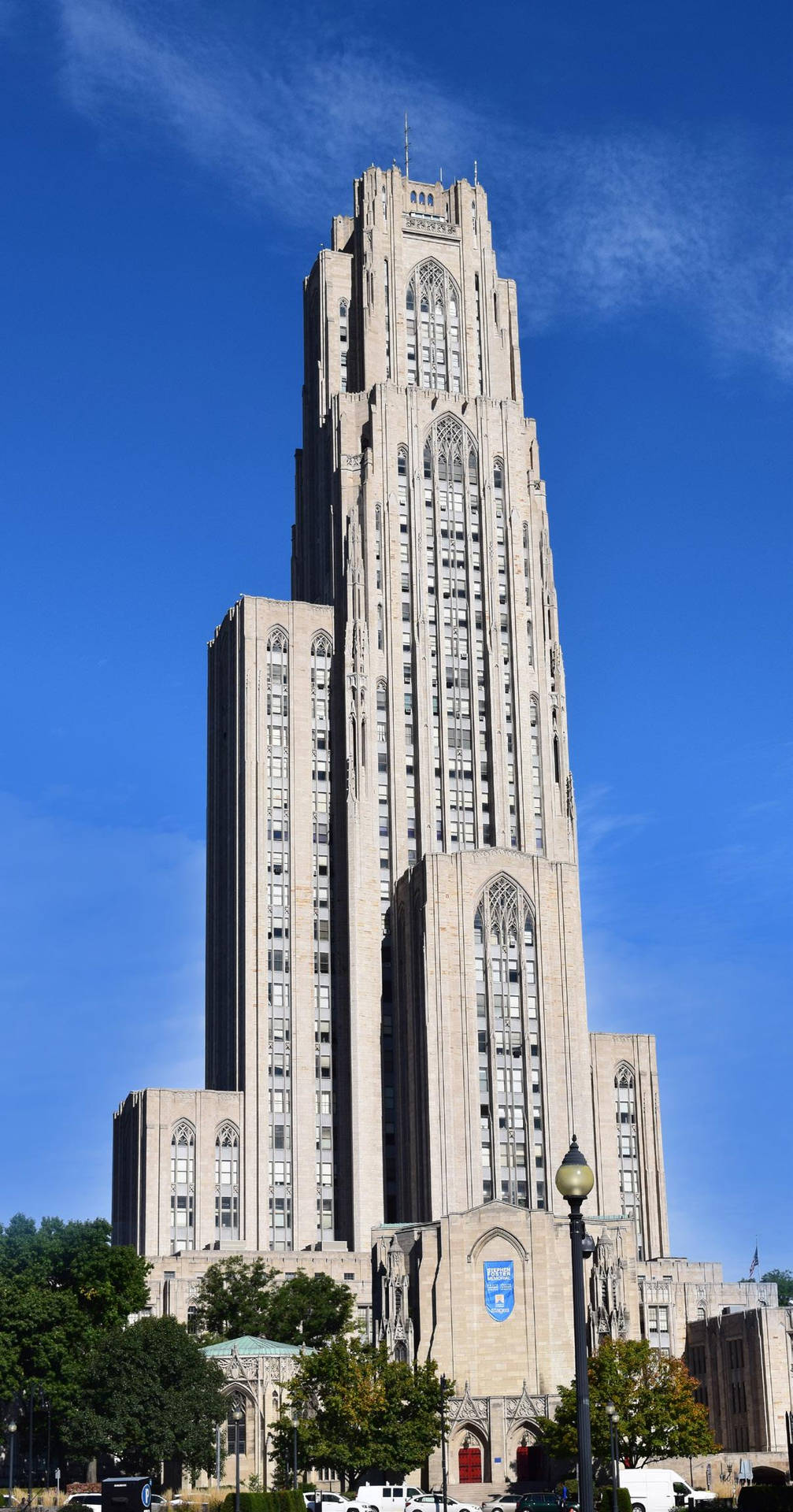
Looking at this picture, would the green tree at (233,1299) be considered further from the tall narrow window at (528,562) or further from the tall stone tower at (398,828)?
the tall narrow window at (528,562)

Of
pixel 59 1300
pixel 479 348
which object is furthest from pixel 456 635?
pixel 59 1300

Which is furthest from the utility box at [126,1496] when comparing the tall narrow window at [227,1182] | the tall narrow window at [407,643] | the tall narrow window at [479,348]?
the tall narrow window at [479,348]

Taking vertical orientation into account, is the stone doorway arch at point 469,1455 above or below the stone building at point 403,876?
below

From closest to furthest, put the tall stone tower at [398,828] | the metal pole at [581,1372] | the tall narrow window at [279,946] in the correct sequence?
the metal pole at [581,1372] → the tall stone tower at [398,828] → the tall narrow window at [279,946]

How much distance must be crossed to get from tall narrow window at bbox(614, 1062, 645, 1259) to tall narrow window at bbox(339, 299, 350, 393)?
243ft

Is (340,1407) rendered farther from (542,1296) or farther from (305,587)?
(305,587)

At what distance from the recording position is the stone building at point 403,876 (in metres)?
153

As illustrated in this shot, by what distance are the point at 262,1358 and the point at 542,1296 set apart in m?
22.3

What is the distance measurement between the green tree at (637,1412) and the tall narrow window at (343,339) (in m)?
110

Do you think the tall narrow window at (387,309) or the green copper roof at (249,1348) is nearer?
the green copper roof at (249,1348)

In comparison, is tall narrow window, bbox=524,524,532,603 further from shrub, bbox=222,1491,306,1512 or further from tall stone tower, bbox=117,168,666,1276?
shrub, bbox=222,1491,306,1512

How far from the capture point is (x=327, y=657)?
580 ft

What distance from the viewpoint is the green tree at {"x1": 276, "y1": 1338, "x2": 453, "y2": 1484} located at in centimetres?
10400

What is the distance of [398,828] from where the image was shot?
169250 mm
